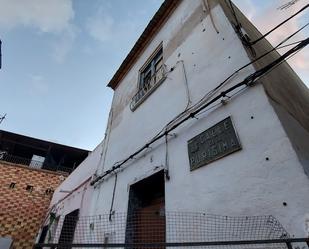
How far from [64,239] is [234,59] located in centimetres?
606

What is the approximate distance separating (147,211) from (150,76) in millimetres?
3380

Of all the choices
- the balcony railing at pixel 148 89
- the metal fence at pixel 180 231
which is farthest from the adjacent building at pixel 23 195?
the balcony railing at pixel 148 89

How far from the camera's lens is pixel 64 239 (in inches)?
221

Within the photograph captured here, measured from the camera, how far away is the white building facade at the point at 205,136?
1.82 metres

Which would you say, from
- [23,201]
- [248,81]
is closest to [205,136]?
[248,81]

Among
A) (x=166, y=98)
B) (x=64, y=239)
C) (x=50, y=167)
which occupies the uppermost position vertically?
(x=50, y=167)

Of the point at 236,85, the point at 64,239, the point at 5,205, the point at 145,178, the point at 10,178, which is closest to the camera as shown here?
the point at 236,85

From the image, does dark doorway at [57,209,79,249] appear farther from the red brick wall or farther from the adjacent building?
the red brick wall

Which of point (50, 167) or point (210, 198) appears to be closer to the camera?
point (210, 198)

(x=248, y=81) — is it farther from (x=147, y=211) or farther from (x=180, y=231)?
(x=147, y=211)

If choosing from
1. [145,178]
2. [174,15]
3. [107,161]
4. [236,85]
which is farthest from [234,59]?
[107,161]

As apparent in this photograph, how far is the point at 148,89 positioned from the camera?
487 centimetres

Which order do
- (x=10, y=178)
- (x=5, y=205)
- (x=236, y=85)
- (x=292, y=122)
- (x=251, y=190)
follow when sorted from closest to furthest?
(x=251, y=190)
(x=292, y=122)
(x=236, y=85)
(x=5, y=205)
(x=10, y=178)

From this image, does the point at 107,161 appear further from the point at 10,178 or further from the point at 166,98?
the point at 10,178
